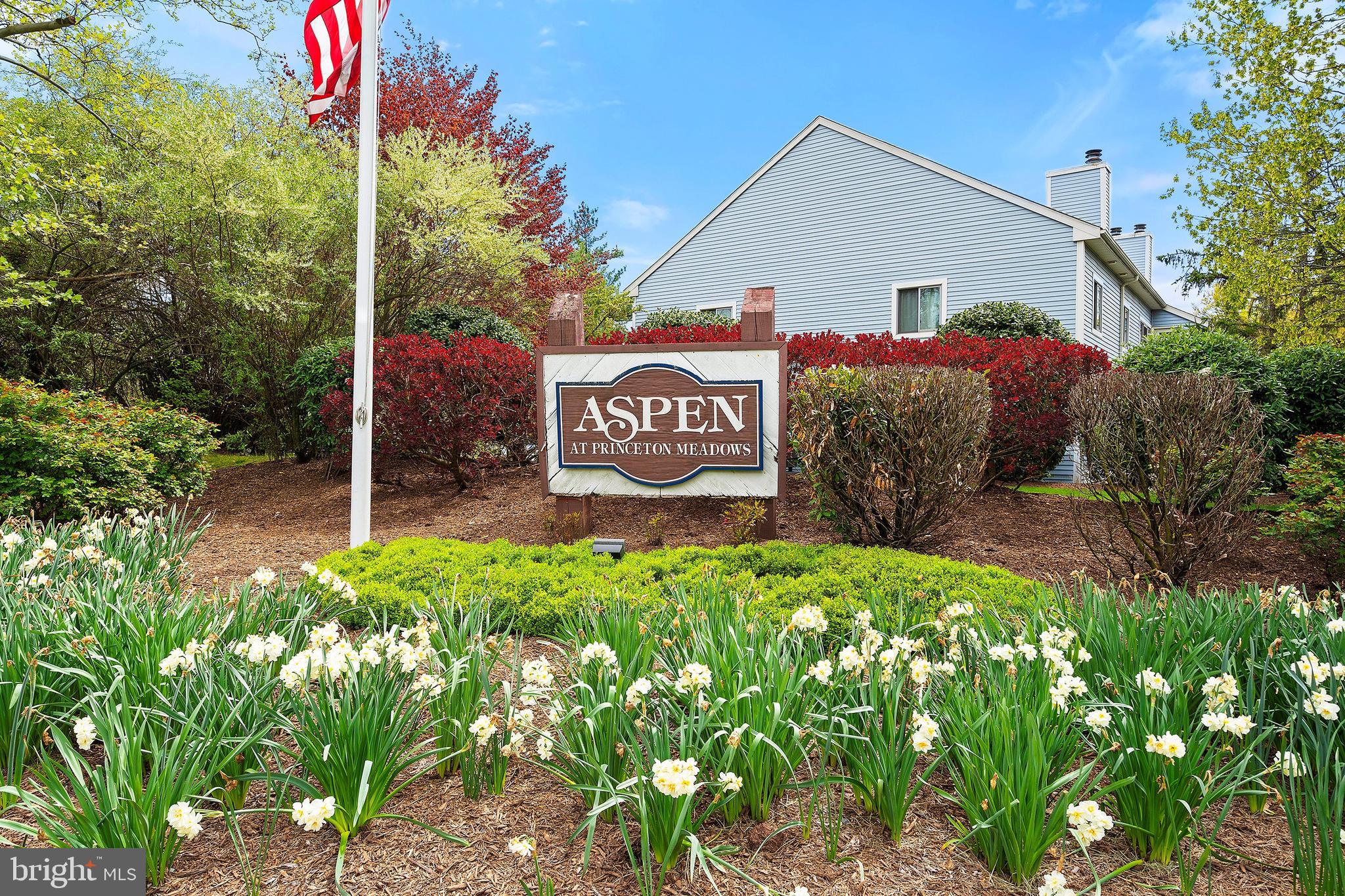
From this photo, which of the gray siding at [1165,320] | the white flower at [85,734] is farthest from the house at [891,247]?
the white flower at [85,734]

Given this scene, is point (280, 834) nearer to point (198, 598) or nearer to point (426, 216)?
point (198, 598)

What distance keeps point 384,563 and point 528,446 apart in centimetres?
403

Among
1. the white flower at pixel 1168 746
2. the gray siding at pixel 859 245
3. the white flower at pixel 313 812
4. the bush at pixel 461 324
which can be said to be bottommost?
the white flower at pixel 313 812

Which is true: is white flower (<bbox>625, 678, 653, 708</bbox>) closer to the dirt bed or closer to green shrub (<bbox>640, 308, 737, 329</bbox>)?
the dirt bed

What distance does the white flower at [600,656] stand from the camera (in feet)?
6.91

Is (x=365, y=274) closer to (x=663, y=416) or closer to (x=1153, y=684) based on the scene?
(x=663, y=416)

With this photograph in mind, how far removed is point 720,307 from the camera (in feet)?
47.9

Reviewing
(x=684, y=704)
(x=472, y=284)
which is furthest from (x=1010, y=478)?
(x=472, y=284)

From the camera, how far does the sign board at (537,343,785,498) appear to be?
16.8ft

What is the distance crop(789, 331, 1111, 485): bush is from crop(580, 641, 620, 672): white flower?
4473mm

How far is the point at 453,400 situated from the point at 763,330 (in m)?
3.18

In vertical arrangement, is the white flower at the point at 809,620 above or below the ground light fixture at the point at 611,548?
above

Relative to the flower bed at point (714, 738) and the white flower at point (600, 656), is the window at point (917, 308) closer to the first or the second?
the flower bed at point (714, 738)

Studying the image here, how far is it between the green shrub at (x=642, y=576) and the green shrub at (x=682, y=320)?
8.56 meters
